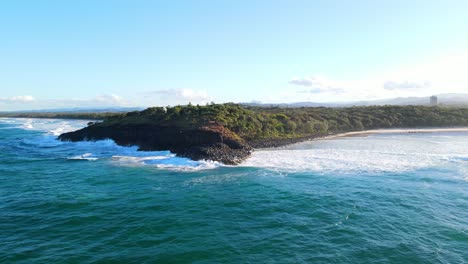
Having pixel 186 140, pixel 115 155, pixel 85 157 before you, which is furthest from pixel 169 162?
pixel 85 157

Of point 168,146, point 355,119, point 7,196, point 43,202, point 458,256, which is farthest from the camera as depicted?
point 355,119

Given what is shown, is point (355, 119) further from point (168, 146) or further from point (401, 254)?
point (401, 254)

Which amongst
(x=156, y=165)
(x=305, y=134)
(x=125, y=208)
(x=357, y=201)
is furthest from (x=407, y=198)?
(x=305, y=134)

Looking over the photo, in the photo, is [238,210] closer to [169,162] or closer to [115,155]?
[169,162]

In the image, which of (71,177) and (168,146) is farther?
(168,146)

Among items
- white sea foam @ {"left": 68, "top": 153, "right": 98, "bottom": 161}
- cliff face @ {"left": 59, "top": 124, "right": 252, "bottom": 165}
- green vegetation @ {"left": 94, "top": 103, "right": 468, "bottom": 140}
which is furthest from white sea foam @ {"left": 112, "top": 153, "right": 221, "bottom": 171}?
green vegetation @ {"left": 94, "top": 103, "right": 468, "bottom": 140}

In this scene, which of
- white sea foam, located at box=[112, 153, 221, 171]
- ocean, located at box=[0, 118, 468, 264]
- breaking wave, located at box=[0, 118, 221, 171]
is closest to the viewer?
ocean, located at box=[0, 118, 468, 264]

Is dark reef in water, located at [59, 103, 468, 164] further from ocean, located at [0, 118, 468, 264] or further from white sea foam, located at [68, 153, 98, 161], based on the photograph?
white sea foam, located at [68, 153, 98, 161]

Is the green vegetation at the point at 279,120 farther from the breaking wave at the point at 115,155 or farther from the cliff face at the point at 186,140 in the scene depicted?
the breaking wave at the point at 115,155
